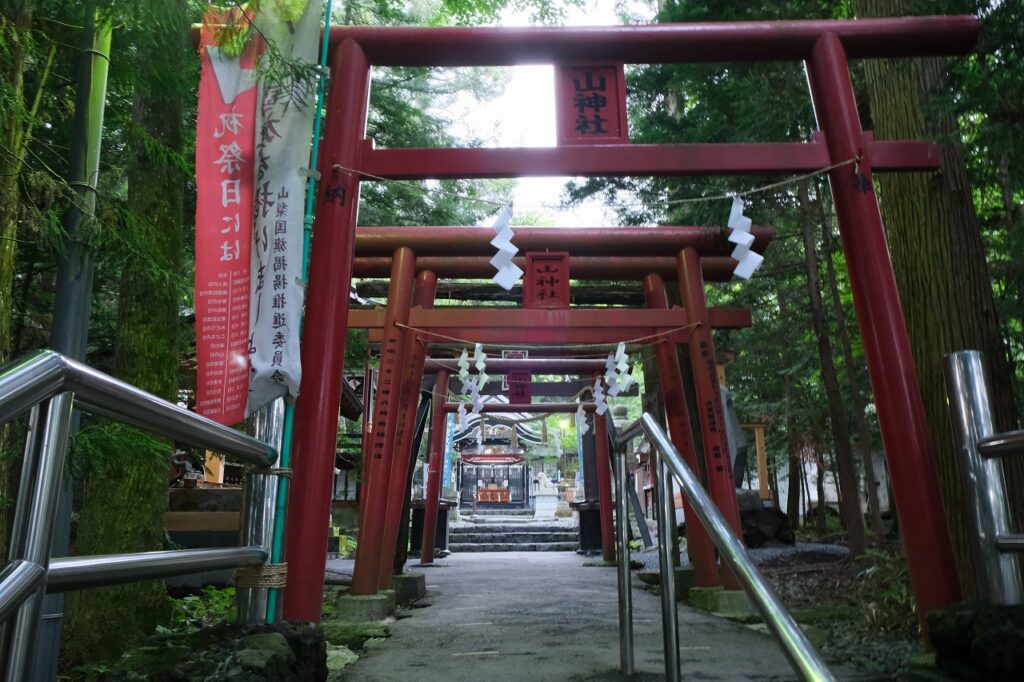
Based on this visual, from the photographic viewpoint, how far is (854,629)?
223 inches

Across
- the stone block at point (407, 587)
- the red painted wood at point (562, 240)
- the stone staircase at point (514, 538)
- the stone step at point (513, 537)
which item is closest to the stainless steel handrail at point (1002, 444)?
the red painted wood at point (562, 240)

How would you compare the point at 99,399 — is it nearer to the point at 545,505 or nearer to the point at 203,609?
the point at 203,609

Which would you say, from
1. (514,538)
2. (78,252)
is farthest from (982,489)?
(514,538)

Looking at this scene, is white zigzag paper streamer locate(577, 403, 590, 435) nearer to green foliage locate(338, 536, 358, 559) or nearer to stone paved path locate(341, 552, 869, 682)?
green foliage locate(338, 536, 358, 559)

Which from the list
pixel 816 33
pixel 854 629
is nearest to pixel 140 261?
pixel 816 33

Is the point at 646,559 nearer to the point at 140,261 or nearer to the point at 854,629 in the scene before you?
the point at 854,629

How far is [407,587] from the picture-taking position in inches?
316

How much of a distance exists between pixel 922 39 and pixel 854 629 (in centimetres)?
423

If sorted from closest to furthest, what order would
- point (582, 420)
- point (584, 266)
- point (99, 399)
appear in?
point (99, 399), point (584, 266), point (582, 420)

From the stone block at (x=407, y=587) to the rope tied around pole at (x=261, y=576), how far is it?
5.26 metres

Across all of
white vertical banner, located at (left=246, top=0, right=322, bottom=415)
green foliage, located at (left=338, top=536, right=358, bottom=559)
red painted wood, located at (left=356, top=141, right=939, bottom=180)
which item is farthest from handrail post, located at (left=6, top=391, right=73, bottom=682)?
green foliage, located at (left=338, top=536, right=358, bottom=559)

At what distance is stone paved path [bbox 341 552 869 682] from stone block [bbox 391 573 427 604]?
0.62 ft

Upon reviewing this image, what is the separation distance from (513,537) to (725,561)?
61.2 ft

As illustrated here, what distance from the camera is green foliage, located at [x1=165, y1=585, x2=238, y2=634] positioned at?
6.13 meters
